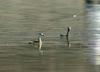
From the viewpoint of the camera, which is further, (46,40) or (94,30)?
(94,30)

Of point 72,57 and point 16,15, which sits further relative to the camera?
point 16,15

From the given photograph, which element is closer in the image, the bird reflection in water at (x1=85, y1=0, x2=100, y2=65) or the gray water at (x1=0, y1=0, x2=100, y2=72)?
the gray water at (x1=0, y1=0, x2=100, y2=72)

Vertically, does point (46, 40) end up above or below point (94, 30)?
below

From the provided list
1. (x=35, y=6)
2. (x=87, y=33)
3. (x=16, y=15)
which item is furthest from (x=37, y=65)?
(x=35, y=6)

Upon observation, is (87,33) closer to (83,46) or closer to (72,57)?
(83,46)

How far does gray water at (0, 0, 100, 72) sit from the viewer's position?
5711 mm

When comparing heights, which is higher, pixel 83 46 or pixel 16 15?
pixel 16 15

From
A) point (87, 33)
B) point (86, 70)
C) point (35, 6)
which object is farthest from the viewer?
point (35, 6)

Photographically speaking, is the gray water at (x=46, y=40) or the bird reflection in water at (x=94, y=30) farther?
the bird reflection in water at (x=94, y=30)

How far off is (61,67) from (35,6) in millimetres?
4961

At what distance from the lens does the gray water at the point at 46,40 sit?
225 inches

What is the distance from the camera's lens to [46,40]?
22.6 ft

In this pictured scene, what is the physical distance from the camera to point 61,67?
5629mm

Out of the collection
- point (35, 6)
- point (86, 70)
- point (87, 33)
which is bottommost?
point (86, 70)
